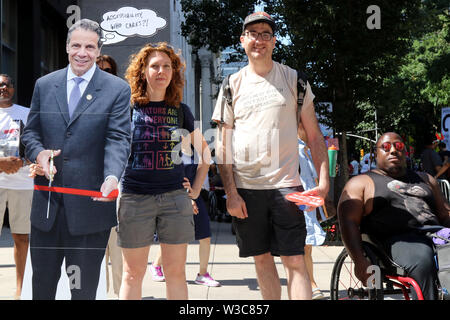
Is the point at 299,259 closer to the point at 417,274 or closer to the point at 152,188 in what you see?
the point at 417,274

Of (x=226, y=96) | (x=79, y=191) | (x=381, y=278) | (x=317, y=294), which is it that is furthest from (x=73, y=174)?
(x=317, y=294)

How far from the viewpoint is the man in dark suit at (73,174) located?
3.03m

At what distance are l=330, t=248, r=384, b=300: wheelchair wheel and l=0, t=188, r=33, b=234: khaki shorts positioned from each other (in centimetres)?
244

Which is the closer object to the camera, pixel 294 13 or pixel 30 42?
pixel 294 13

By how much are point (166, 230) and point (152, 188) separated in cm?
26

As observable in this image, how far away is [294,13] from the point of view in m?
10.2

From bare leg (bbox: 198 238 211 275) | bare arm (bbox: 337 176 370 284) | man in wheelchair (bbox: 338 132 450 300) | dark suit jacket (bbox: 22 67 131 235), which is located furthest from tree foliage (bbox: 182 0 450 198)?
dark suit jacket (bbox: 22 67 131 235)

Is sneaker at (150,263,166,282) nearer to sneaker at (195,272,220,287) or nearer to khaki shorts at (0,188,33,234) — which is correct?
sneaker at (195,272,220,287)

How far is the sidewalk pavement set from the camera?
225 inches

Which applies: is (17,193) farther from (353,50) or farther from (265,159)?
(353,50)

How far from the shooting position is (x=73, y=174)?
9.92 ft

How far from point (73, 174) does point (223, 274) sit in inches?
167

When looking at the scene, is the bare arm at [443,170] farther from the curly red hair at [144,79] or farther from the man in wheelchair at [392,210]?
the curly red hair at [144,79]
